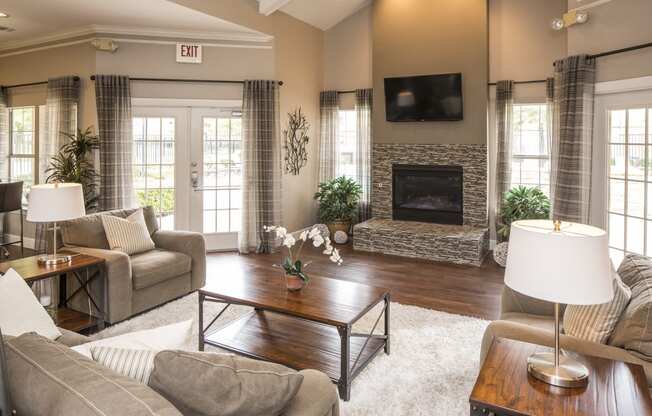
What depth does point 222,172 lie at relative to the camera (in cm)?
657

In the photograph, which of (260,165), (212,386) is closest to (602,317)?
(212,386)

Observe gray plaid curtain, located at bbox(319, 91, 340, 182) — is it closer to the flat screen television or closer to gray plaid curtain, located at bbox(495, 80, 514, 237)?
the flat screen television

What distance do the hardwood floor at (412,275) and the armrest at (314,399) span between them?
2.01 meters

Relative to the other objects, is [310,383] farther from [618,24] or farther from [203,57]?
[203,57]

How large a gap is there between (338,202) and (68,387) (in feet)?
19.8

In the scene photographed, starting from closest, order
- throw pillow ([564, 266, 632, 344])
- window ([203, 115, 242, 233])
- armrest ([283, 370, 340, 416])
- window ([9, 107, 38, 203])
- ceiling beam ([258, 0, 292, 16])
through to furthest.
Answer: armrest ([283, 370, 340, 416])
throw pillow ([564, 266, 632, 344])
ceiling beam ([258, 0, 292, 16])
window ([203, 115, 242, 233])
window ([9, 107, 38, 203])

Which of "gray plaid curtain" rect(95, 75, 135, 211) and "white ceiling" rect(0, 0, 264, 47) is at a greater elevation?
"white ceiling" rect(0, 0, 264, 47)

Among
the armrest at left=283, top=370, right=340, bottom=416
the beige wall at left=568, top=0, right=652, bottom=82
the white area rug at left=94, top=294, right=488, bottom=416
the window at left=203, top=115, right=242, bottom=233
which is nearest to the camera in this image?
the armrest at left=283, top=370, right=340, bottom=416

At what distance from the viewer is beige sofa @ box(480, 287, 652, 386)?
2102mm

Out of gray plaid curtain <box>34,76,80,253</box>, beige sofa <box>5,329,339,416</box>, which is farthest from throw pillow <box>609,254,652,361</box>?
gray plaid curtain <box>34,76,80,253</box>

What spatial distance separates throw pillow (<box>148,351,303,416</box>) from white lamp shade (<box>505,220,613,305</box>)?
0.97 meters

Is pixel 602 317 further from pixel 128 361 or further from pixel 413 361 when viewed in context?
pixel 128 361

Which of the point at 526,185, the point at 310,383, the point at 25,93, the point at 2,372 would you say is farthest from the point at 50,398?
the point at 25,93

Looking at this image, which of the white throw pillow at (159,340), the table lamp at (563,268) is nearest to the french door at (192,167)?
the white throw pillow at (159,340)
